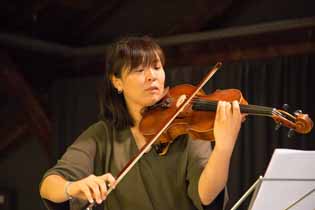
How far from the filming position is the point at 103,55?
384 centimetres

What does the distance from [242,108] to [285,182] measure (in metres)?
0.34

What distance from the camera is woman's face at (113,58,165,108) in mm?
1767

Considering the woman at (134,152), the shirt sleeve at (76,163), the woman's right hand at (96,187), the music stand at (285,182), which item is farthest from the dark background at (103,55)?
the woman's right hand at (96,187)

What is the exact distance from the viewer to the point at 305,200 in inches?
56.4

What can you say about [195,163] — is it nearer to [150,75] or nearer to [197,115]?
[197,115]

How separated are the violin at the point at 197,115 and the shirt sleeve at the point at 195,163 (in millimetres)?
32

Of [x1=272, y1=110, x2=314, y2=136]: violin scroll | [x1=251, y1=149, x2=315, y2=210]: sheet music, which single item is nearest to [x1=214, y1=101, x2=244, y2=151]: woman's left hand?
[x1=272, y1=110, x2=314, y2=136]: violin scroll

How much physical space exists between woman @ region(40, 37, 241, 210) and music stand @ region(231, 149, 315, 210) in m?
0.23

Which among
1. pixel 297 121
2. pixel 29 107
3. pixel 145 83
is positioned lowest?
pixel 29 107

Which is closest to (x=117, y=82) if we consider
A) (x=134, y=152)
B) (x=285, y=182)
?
(x=134, y=152)

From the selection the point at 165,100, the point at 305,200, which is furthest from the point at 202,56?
the point at 305,200

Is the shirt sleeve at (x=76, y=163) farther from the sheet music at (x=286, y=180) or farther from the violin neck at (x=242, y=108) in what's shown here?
the sheet music at (x=286, y=180)

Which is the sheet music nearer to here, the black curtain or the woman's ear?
the woman's ear

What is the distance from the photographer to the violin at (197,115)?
1.61 m
